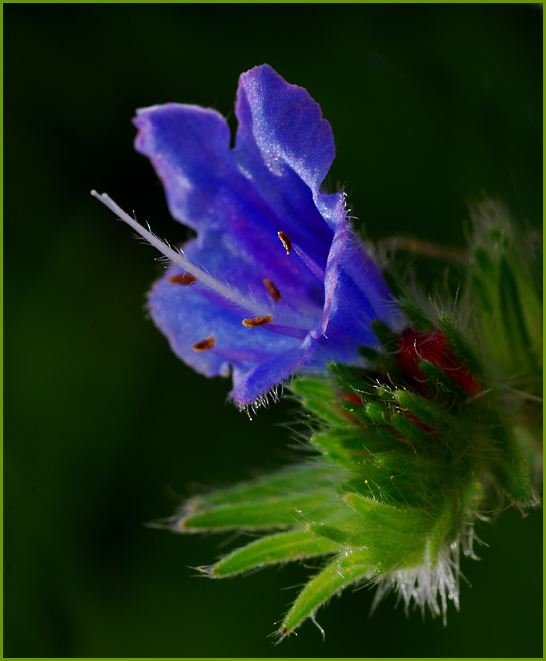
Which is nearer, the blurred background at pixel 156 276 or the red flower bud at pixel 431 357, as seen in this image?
the red flower bud at pixel 431 357

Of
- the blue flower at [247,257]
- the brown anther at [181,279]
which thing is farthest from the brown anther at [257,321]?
the brown anther at [181,279]

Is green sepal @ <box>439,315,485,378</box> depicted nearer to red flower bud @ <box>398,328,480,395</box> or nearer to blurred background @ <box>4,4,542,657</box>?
red flower bud @ <box>398,328,480,395</box>

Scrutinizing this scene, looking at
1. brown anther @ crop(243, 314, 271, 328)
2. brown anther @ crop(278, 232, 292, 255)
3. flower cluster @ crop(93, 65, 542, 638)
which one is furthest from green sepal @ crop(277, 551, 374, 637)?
brown anther @ crop(278, 232, 292, 255)

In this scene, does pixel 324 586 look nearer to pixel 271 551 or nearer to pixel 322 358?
pixel 271 551

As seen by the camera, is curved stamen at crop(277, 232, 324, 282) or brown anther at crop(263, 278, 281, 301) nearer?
curved stamen at crop(277, 232, 324, 282)

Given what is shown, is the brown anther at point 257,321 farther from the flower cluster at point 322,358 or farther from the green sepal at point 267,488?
the green sepal at point 267,488

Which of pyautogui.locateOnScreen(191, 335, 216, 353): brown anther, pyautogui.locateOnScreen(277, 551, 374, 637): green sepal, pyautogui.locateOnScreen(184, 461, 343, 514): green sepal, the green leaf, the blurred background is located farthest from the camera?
the blurred background
